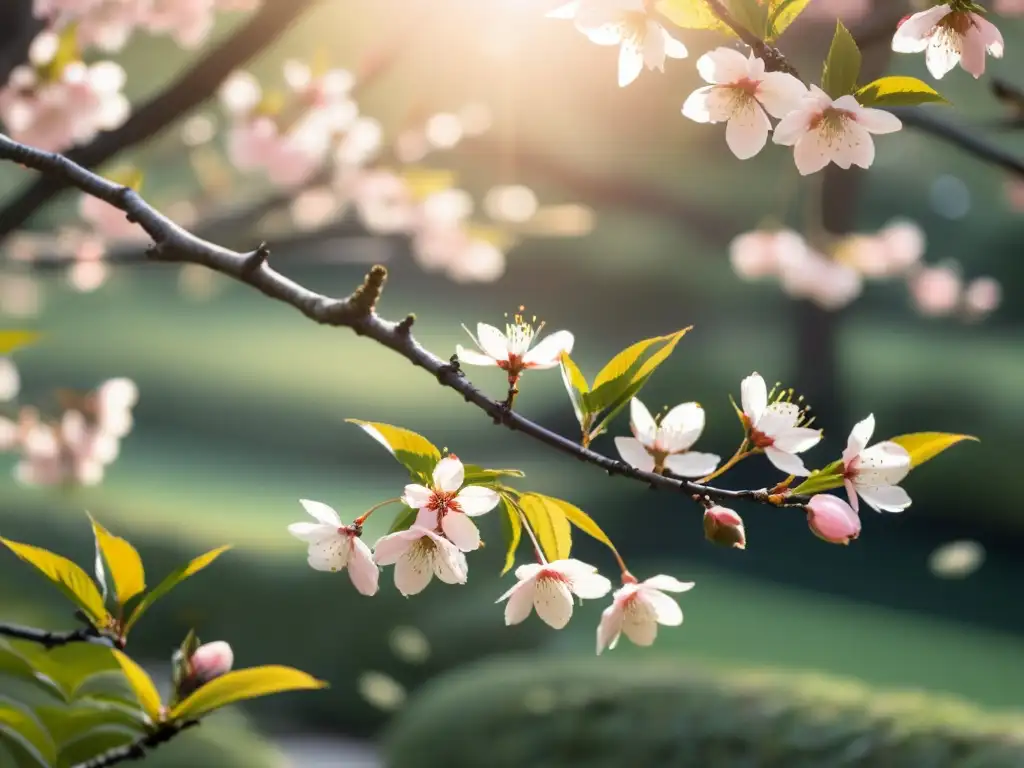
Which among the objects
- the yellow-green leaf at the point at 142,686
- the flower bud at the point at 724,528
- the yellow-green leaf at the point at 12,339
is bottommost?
the yellow-green leaf at the point at 142,686

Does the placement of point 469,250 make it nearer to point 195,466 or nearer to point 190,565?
point 190,565

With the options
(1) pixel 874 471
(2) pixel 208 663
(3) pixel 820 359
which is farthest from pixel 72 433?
(3) pixel 820 359

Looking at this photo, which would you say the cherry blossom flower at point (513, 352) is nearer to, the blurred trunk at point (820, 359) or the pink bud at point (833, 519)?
the pink bud at point (833, 519)

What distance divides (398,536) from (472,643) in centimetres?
384

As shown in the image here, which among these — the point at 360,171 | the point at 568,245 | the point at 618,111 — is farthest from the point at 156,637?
the point at 568,245

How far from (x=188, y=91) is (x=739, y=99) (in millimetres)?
932

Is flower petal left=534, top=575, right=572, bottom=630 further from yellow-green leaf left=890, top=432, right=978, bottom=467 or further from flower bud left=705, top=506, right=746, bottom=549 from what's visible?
yellow-green leaf left=890, top=432, right=978, bottom=467

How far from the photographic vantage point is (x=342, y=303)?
690 mm

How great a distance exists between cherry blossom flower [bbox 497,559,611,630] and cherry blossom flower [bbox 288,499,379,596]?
0.30 feet

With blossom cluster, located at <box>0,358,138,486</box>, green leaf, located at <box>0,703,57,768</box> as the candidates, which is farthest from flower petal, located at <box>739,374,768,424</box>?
blossom cluster, located at <box>0,358,138,486</box>

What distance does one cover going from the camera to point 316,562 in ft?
2.28

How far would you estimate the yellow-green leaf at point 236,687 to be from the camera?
0.73 meters

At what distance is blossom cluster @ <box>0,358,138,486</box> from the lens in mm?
2479

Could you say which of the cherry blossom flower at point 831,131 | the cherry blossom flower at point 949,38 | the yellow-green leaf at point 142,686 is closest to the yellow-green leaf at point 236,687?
the yellow-green leaf at point 142,686
